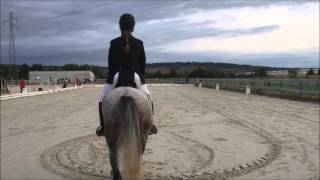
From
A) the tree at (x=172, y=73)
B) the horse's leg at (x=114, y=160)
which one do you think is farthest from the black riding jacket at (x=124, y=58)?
the tree at (x=172, y=73)

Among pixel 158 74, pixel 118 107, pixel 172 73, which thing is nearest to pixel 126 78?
pixel 118 107

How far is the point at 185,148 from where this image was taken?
13.3 metres

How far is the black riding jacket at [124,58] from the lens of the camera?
535 centimetres

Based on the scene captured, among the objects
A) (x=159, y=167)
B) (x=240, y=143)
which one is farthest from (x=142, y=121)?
(x=240, y=143)

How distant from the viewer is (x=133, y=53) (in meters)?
5.39

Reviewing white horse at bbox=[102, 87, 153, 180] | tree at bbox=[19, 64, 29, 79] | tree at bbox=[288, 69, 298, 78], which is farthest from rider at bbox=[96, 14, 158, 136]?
tree at bbox=[19, 64, 29, 79]

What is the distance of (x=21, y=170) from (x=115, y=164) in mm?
6037

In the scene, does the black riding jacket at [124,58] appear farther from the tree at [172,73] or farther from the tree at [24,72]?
the tree at [24,72]

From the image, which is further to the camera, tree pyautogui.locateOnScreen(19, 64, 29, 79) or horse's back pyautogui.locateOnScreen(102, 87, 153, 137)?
tree pyautogui.locateOnScreen(19, 64, 29, 79)

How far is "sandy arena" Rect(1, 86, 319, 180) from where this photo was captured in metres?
10.5

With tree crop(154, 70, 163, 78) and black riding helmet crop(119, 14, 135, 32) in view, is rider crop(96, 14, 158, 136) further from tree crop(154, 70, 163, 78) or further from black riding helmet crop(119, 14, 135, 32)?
tree crop(154, 70, 163, 78)

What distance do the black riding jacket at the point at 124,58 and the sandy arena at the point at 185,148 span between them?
4758 mm

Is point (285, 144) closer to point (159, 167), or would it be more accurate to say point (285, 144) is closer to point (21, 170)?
point (159, 167)

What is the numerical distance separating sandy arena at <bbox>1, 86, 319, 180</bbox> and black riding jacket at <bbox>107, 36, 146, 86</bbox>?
476 centimetres
